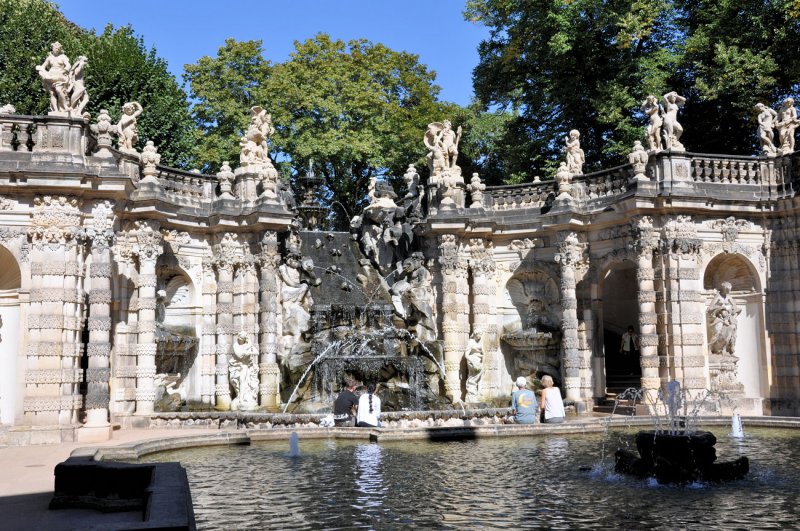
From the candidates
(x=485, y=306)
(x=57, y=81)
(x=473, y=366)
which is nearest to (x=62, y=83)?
(x=57, y=81)

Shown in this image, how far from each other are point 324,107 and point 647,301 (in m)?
19.2

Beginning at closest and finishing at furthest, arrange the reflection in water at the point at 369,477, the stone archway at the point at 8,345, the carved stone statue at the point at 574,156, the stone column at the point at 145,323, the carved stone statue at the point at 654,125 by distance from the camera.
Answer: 1. the reflection in water at the point at 369,477
2. the stone archway at the point at 8,345
3. the stone column at the point at 145,323
4. the carved stone statue at the point at 654,125
5. the carved stone statue at the point at 574,156

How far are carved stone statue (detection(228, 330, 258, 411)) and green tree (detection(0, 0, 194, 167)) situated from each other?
13.1 m

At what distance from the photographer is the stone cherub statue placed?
1867 cm

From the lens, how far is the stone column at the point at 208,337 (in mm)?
23969

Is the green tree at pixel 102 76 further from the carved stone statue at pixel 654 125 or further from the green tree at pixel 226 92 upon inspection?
the carved stone statue at pixel 654 125

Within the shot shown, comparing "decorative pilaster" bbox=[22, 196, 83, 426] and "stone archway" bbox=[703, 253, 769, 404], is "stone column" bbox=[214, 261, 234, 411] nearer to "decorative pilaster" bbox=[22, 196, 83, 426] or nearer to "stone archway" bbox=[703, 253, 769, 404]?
"decorative pilaster" bbox=[22, 196, 83, 426]

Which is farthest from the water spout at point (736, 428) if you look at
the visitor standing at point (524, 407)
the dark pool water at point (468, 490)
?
the visitor standing at point (524, 407)

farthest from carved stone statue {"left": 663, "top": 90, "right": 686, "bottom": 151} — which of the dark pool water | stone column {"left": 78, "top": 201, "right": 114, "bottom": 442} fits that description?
stone column {"left": 78, "top": 201, "right": 114, "bottom": 442}

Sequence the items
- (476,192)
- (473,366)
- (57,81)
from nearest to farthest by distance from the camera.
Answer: (57,81) < (473,366) < (476,192)

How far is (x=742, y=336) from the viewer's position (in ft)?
78.9

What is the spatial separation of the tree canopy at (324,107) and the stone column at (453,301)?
11883 mm

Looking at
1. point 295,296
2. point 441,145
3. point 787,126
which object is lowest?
point 295,296

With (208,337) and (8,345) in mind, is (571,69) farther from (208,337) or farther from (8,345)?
(8,345)
